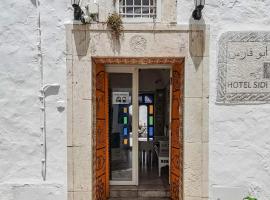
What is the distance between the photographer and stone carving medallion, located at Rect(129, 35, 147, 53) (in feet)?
14.1

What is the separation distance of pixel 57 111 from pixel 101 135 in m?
0.93

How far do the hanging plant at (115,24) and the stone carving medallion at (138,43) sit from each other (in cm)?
23

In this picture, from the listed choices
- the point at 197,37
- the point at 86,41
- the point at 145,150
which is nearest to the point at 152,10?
the point at 197,37

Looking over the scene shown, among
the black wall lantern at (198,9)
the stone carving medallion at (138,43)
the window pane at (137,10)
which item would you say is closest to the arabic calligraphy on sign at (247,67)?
the black wall lantern at (198,9)

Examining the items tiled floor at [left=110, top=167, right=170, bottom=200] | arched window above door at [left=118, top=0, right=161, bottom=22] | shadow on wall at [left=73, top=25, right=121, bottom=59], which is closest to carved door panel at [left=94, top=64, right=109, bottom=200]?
tiled floor at [left=110, top=167, right=170, bottom=200]

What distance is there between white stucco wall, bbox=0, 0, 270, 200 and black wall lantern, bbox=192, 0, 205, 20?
105mm

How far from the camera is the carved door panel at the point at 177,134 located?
4570mm

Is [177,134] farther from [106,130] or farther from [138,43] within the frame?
[138,43]

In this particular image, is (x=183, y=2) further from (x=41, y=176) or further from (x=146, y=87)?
(x=146, y=87)

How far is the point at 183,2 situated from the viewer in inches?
169

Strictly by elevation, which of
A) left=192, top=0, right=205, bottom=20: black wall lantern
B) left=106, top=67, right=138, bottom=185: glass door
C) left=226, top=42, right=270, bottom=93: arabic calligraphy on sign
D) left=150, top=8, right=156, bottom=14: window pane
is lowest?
left=106, top=67, right=138, bottom=185: glass door

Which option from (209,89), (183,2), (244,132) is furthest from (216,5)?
(244,132)

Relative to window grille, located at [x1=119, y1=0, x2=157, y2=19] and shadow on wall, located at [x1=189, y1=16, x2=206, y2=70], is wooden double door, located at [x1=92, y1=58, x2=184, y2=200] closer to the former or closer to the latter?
shadow on wall, located at [x1=189, y1=16, x2=206, y2=70]

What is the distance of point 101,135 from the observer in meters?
4.86
